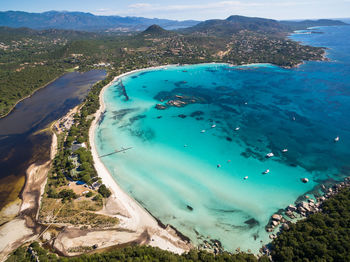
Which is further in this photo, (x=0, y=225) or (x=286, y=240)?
(x=0, y=225)

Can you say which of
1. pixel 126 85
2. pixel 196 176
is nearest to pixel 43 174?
pixel 196 176

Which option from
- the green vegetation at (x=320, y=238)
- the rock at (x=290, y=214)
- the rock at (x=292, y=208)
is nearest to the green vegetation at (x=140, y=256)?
the green vegetation at (x=320, y=238)

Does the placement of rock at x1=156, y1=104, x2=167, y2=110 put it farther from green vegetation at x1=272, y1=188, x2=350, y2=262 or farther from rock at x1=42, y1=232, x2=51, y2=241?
green vegetation at x1=272, y1=188, x2=350, y2=262

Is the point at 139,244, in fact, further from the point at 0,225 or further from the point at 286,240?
the point at 0,225

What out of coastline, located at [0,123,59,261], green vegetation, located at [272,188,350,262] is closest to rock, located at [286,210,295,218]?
green vegetation, located at [272,188,350,262]

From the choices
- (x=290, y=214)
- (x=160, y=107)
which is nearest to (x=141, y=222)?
(x=290, y=214)

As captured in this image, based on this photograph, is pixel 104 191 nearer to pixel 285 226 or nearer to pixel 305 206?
pixel 285 226

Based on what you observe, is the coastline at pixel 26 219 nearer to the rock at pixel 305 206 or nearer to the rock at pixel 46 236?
the rock at pixel 46 236
